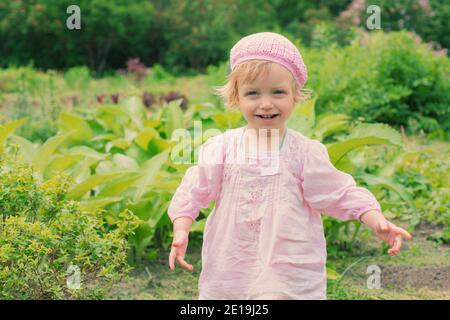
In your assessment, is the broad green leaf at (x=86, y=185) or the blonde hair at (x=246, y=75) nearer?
the blonde hair at (x=246, y=75)

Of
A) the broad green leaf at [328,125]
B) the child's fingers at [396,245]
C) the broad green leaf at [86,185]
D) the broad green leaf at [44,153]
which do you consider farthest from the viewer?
the broad green leaf at [328,125]

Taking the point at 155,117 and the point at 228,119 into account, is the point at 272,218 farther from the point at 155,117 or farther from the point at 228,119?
the point at 155,117

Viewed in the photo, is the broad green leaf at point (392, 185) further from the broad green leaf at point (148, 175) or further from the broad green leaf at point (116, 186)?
the broad green leaf at point (116, 186)

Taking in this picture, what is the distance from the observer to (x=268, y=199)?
2.86 metres

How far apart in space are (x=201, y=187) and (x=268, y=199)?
27cm

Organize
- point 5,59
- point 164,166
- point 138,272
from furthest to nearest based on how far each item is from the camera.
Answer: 1. point 5,59
2. point 164,166
3. point 138,272

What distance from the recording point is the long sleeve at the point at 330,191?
2861 millimetres

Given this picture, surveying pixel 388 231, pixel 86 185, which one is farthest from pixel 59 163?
pixel 388 231

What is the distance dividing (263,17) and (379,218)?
12900 millimetres

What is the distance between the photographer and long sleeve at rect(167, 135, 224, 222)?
2951 millimetres

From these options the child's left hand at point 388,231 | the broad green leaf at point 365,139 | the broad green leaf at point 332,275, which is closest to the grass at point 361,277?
the broad green leaf at point 332,275
